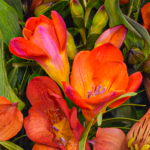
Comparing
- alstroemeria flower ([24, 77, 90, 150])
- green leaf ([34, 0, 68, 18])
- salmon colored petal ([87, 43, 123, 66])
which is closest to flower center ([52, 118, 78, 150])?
alstroemeria flower ([24, 77, 90, 150])

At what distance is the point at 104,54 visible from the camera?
1.20ft

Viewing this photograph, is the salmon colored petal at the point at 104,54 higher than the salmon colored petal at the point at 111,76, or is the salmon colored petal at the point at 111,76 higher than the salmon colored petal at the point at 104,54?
the salmon colored petal at the point at 104,54

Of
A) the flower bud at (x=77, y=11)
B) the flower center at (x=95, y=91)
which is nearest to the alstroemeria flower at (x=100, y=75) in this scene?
the flower center at (x=95, y=91)

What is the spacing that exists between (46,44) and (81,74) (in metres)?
0.07

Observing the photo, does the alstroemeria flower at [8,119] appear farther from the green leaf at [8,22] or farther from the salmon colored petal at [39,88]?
the green leaf at [8,22]

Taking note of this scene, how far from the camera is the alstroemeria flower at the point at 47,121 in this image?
1.07 ft

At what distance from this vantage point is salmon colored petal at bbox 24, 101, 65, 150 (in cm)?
33

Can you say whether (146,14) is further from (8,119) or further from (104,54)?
(8,119)

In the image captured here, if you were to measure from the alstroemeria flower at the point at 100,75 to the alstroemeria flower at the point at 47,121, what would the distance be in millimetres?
39

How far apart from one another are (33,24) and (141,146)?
0.27m

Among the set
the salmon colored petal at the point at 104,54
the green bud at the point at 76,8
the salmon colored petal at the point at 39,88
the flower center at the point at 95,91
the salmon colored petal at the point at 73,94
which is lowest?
the flower center at the point at 95,91

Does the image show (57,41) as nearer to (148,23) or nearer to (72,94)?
(72,94)

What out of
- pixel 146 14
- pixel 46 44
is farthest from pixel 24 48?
pixel 146 14

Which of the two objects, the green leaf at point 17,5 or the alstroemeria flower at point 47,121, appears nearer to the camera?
the alstroemeria flower at point 47,121
